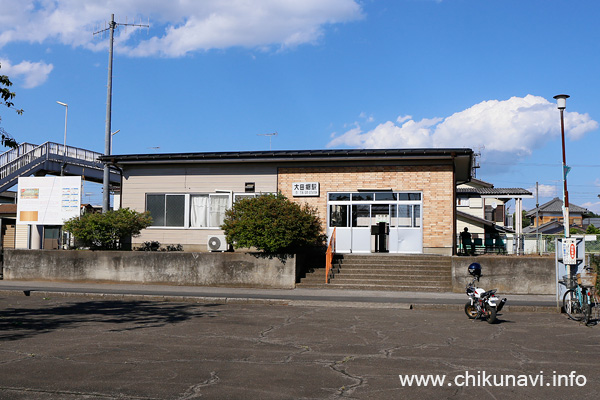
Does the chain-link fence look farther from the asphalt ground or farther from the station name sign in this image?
the station name sign

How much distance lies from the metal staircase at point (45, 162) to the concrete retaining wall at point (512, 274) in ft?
61.8

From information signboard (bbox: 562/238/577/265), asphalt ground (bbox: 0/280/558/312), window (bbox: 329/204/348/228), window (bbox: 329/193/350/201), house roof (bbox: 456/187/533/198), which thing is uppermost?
house roof (bbox: 456/187/533/198)

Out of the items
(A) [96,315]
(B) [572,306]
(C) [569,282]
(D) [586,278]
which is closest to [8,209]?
(A) [96,315]

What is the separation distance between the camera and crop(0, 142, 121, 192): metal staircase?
2884cm

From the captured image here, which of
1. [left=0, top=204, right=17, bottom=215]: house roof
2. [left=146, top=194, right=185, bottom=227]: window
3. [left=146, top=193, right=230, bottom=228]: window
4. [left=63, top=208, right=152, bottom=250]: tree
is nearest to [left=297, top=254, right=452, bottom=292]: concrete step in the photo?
[left=146, top=193, right=230, bottom=228]: window

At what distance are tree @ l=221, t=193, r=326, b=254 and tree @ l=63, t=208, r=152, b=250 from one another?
375 centimetres

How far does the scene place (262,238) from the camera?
17.4m

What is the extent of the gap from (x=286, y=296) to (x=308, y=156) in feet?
22.2

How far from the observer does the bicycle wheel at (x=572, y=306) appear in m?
12.2

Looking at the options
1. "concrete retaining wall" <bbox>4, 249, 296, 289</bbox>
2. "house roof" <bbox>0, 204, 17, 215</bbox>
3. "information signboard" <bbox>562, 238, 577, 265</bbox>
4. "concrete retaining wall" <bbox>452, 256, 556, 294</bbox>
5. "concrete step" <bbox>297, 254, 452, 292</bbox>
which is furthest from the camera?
"house roof" <bbox>0, 204, 17, 215</bbox>

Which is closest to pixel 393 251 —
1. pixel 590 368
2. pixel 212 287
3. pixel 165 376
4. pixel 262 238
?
pixel 262 238

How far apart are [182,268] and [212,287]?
1287 millimetres

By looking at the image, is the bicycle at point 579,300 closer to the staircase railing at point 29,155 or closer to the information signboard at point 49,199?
the information signboard at point 49,199

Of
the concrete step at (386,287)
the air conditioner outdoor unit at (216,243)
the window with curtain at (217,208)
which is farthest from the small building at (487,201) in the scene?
the air conditioner outdoor unit at (216,243)
